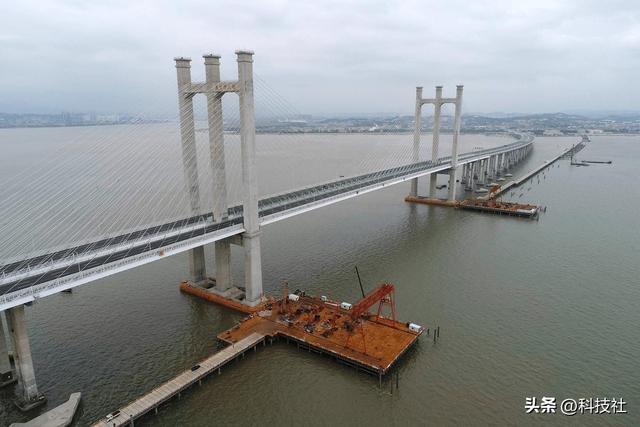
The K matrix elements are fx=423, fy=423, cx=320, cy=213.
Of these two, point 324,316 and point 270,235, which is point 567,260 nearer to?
point 324,316

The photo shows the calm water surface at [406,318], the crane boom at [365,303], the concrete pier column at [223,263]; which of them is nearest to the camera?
the calm water surface at [406,318]

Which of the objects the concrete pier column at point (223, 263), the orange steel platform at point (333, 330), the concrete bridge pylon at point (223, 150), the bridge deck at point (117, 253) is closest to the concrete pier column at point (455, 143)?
the bridge deck at point (117, 253)

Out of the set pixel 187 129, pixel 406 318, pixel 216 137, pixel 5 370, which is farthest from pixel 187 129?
pixel 406 318

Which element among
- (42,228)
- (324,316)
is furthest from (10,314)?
(42,228)

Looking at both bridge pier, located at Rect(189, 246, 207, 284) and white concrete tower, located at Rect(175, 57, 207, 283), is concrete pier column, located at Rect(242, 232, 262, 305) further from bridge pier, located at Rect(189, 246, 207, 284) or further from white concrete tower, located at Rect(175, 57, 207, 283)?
white concrete tower, located at Rect(175, 57, 207, 283)

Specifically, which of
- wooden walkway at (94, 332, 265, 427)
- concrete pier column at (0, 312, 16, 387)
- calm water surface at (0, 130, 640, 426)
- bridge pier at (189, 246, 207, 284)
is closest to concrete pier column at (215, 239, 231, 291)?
calm water surface at (0, 130, 640, 426)

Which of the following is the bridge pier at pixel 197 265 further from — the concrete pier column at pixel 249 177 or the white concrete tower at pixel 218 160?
the concrete pier column at pixel 249 177
